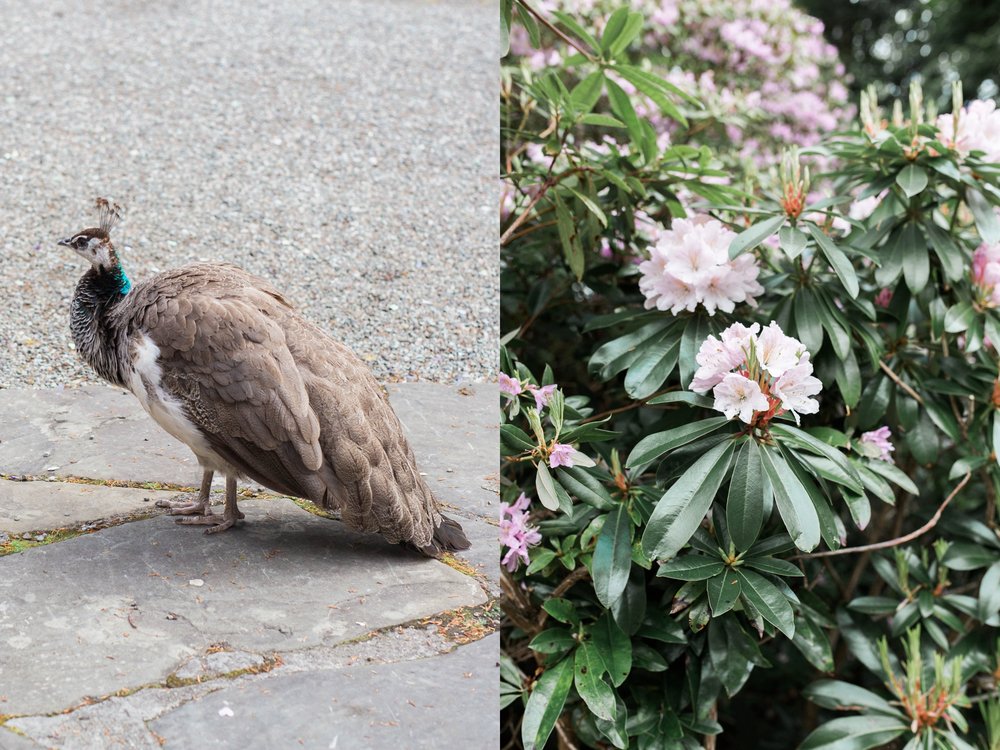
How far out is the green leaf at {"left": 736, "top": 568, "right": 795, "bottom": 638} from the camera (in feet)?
4.31

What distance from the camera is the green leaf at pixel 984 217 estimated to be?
1.73m

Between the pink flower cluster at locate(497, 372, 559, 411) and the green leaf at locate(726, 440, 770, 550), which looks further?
the pink flower cluster at locate(497, 372, 559, 411)

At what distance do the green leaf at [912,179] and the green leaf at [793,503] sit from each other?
2.03 feet

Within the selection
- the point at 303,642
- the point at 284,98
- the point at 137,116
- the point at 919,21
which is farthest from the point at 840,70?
the point at 303,642

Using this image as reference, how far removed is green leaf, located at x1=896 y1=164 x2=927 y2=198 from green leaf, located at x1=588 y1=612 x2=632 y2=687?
2.86 ft

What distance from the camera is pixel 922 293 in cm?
187

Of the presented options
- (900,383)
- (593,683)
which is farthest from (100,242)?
(900,383)

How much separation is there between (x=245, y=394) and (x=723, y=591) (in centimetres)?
72

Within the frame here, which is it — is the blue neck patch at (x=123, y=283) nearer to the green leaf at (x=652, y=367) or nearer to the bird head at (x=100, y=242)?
the bird head at (x=100, y=242)

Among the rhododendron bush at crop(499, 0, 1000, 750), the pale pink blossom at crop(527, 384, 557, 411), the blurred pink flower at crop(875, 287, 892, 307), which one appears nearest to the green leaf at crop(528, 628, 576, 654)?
the rhododendron bush at crop(499, 0, 1000, 750)

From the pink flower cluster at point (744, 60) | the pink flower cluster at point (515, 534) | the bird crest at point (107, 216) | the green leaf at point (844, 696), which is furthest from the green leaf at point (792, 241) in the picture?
the pink flower cluster at point (744, 60)

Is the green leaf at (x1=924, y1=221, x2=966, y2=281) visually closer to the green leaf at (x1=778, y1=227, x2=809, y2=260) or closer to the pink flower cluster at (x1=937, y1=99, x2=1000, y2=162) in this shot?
the pink flower cluster at (x1=937, y1=99, x2=1000, y2=162)

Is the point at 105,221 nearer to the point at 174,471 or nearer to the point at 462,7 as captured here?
the point at 174,471

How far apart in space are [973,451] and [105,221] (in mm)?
1583
